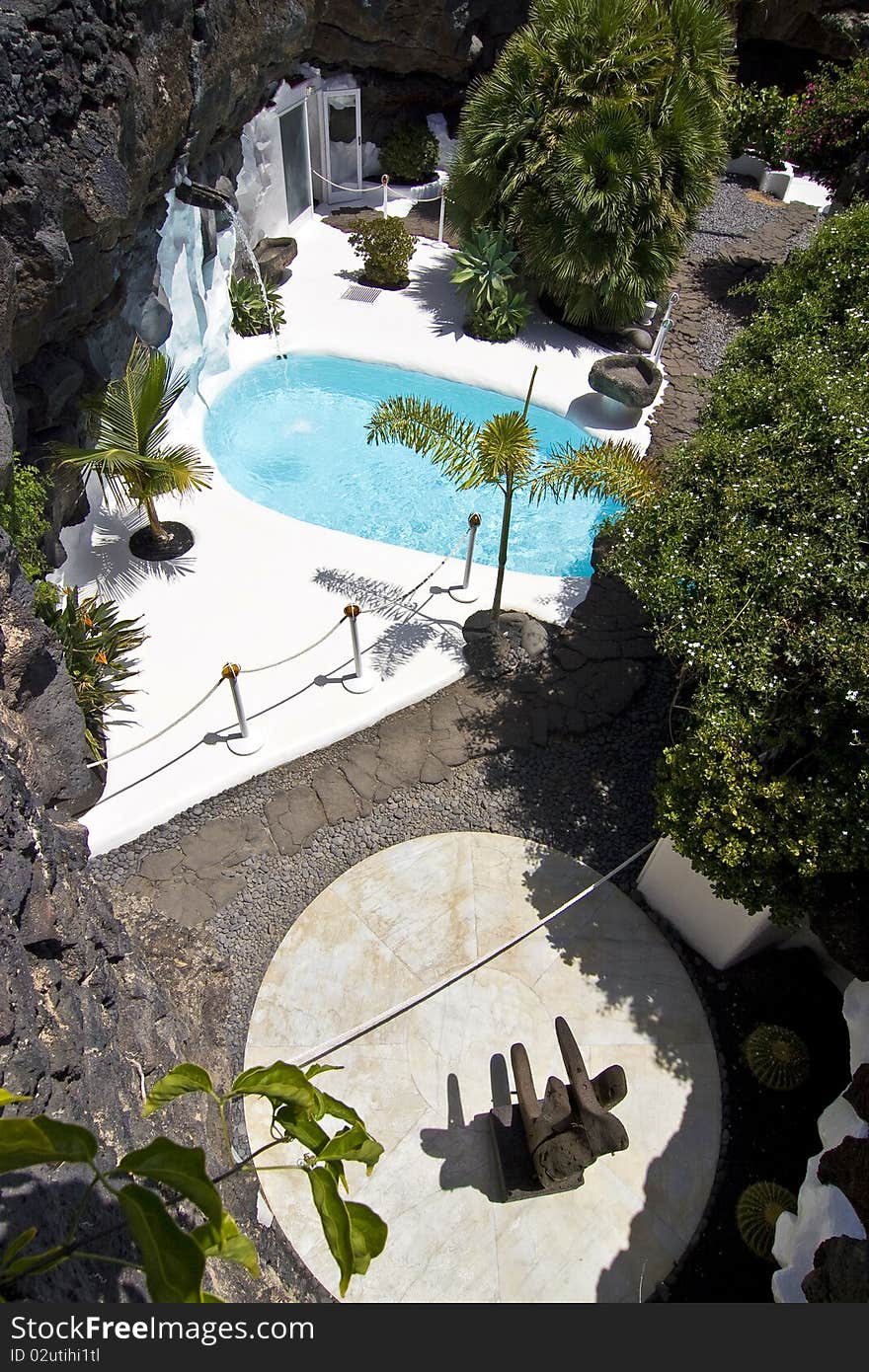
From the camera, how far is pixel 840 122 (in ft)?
52.7

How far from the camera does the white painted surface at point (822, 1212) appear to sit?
16.1ft

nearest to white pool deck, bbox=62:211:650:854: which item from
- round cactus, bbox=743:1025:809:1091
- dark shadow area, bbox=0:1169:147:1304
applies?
dark shadow area, bbox=0:1169:147:1304

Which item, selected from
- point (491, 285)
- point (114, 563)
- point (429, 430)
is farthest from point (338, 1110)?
point (491, 285)

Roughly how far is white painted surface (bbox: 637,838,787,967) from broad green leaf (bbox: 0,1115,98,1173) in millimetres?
5706

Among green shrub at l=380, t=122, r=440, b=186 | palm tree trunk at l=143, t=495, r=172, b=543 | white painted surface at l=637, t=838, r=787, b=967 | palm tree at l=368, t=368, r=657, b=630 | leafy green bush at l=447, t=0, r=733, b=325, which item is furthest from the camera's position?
green shrub at l=380, t=122, r=440, b=186

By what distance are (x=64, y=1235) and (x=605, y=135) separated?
1435 centimetres

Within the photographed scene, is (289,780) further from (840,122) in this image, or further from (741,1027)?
(840,122)

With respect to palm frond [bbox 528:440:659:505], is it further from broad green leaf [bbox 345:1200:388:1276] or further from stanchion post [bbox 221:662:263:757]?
broad green leaf [bbox 345:1200:388:1276]

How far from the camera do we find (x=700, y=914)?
714 cm

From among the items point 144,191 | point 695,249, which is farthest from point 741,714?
point 695,249

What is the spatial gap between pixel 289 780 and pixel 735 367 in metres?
6.68

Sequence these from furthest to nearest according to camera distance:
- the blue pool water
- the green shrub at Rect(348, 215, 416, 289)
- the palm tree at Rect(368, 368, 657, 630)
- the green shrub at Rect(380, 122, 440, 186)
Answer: the green shrub at Rect(380, 122, 440, 186) < the green shrub at Rect(348, 215, 416, 289) < the blue pool water < the palm tree at Rect(368, 368, 657, 630)

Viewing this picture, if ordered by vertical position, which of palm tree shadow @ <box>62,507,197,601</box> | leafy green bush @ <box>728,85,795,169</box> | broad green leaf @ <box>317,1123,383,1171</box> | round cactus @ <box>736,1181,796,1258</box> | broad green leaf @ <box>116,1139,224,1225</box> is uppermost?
leafy green bush @ <box>728,85,795,169</box>

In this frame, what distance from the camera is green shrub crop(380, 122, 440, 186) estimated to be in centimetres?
1847
